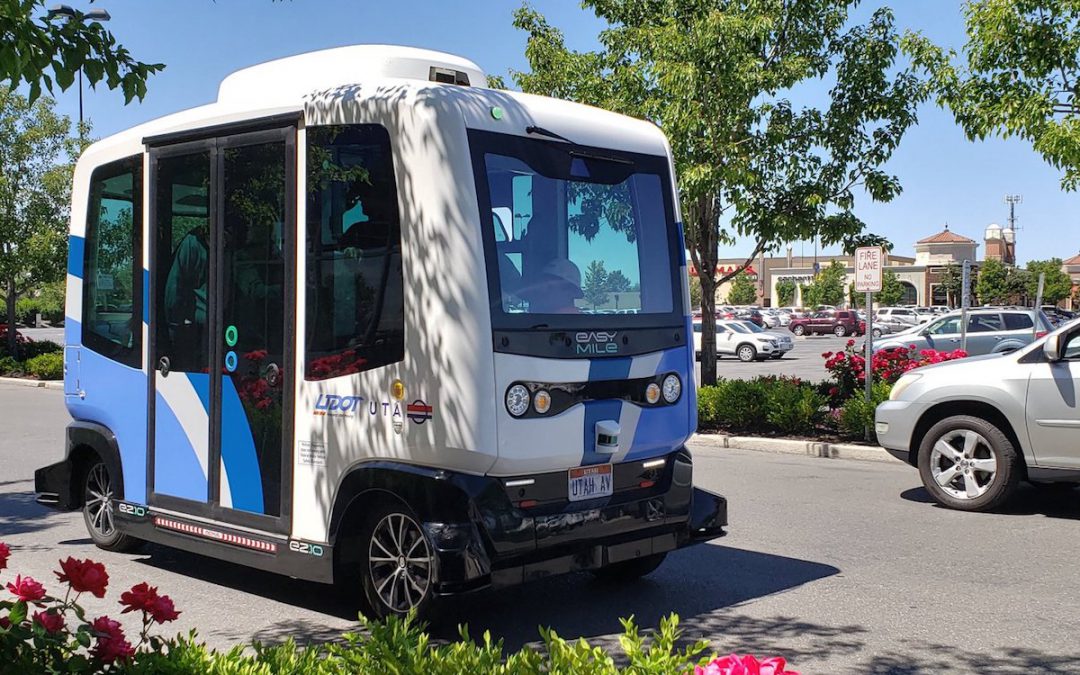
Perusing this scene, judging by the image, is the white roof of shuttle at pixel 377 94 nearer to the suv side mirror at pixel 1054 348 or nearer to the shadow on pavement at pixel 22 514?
the shadow on pavement at pixel 22 514

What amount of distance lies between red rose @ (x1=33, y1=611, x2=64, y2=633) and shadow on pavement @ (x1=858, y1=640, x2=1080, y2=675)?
11.4 ft

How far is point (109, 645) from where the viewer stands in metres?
3.31

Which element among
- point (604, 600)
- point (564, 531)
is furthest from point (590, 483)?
point (604, 600)

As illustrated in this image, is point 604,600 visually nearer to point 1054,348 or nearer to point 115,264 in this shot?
point 115,264

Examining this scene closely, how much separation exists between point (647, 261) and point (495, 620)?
2.26 meters

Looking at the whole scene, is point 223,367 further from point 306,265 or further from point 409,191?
point 409,191

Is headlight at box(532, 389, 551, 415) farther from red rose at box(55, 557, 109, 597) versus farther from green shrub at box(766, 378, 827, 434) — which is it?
green shrub at box(766, 378, 827, 434)

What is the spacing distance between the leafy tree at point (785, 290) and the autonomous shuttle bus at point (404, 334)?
11381cm

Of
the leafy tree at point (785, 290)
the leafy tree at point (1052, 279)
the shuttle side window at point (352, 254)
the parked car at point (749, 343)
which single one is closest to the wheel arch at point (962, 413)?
the shuttle side window at point (352, 254)

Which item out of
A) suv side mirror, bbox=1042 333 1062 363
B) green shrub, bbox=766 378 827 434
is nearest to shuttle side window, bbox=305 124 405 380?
suv side mirror, bbox=1042 333 1062 363

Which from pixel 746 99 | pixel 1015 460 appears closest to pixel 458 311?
pixel 1015 460

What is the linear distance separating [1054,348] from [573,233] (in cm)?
488

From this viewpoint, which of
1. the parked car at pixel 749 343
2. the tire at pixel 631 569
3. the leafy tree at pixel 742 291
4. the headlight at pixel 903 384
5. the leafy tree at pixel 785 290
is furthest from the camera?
the leafy tree at pixel 742 291

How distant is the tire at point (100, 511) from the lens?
7547 millimetres
